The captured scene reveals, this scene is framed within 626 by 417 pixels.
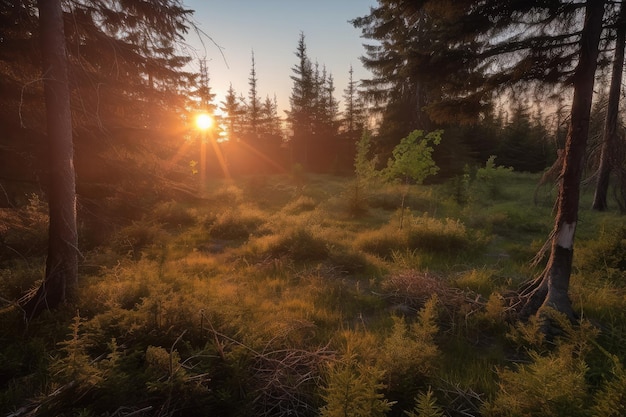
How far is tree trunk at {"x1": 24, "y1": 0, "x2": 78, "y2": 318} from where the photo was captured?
14.7 feet

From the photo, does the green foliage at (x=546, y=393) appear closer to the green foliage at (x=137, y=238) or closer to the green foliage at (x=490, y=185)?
the green foliage at (x=137, y=238)

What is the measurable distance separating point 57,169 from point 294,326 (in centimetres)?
422

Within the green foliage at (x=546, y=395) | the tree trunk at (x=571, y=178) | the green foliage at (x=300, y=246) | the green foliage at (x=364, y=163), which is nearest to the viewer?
Answer: the green foliage at (x=546, y=395)

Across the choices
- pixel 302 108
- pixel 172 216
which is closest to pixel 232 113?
pixel 302 108

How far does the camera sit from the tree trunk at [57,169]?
14.7 feet

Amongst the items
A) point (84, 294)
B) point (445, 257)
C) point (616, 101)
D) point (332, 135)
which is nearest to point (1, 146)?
point (84, 294)

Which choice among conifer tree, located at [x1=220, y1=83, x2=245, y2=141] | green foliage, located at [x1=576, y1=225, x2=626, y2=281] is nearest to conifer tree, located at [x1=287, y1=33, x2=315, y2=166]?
conifer tree, located at [x1=220, y1=83, x2=245, y2=141]

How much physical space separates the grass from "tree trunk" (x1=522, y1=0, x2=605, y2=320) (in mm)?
629

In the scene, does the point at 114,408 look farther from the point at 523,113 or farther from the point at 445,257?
the point at 445,257

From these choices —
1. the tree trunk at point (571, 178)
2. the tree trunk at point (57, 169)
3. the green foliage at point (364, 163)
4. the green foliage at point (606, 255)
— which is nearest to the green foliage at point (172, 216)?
the green foliage at point (364, 163)

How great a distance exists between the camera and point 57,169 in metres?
4.65

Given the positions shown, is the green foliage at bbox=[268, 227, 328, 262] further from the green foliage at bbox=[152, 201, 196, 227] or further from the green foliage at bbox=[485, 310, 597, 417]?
the green foliage at bbox=[152, 201, 196, 227]

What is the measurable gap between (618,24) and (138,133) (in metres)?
8.29

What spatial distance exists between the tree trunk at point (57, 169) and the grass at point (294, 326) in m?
0.35
